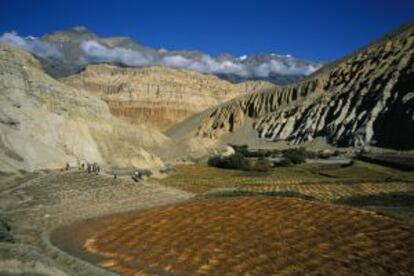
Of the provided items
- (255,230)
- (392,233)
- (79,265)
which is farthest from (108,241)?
(392,233)

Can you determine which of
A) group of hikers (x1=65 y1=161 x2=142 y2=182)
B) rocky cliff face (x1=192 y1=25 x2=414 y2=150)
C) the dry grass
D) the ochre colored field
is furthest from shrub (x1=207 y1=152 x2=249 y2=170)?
the ochre colored field

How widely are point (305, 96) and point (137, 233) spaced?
11109 cm

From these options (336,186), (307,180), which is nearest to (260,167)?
(307,180)

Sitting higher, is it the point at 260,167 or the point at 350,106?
the point at 350,106

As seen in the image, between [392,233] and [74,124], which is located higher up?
[74,124]

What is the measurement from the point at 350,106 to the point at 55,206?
86378 mm

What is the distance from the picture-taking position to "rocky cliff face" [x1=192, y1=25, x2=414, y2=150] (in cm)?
9156

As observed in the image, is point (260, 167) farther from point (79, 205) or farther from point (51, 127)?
point (79, 205)

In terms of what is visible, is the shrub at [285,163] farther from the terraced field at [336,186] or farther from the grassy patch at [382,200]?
the grassy patch at [382,200]

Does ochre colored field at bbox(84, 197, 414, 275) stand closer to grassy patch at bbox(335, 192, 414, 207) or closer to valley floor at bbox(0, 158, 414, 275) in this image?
valley floor at bbox(0, 158, 414, 275)

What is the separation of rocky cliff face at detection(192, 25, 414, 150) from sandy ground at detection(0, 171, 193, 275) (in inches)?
2382

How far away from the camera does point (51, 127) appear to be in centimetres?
4381

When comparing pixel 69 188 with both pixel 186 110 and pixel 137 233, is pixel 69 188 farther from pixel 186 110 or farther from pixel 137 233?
pixel 186 110

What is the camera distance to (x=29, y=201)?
87.0 ft
